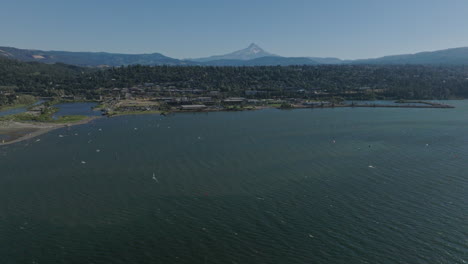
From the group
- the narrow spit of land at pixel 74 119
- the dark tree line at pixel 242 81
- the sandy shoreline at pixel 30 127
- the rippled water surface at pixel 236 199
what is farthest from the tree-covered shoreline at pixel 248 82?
the rippled water surface at pixel 236 199

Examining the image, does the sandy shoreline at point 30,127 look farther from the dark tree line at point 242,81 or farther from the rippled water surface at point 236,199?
the dark tree line at point 242,81

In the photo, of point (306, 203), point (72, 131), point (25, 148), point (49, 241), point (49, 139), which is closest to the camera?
point (49, 241)

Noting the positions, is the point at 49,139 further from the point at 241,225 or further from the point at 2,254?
the point at 241,225

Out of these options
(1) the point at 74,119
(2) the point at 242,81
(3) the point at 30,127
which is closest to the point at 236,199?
(3) the point at 30,127

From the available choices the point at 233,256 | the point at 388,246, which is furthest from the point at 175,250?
the point at 388,246

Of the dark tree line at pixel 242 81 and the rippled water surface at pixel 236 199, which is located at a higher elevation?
the dark tree line at pixel 242 81

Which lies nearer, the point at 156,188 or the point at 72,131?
the point at 156,188

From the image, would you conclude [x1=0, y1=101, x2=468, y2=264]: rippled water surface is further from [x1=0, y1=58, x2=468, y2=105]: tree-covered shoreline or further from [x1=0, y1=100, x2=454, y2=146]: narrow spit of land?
[x1=0, y1=58, x2=468, y2=105]: tree-covered shoreline

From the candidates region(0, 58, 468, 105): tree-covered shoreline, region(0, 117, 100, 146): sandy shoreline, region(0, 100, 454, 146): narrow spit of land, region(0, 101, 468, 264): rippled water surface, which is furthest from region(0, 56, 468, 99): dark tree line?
region(0, 101, 468, 264): rippled water surface

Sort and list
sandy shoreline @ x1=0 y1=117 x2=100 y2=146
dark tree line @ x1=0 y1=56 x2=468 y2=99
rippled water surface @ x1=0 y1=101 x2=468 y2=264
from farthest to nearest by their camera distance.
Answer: dark tree line @ x1=0 y1=56 x2=468 y2=99 < sandy shoreline @ x1=0 y1=117 x2=100 y2=146 < rippled water surface @ x1=0 y1=101 x2=468 y2=264
